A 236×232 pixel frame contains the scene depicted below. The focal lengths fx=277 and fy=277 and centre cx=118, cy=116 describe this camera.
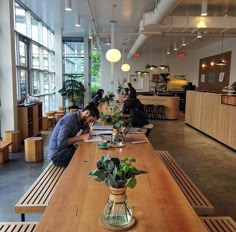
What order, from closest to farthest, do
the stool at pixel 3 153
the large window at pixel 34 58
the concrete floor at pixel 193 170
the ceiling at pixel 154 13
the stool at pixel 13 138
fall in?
the concrete floor at pixel 193 170 < the stool at pixel 3 153 < the stool at pixel 13 138 < the ceiling at pixel 154 13 < the large window at pixel 34 58

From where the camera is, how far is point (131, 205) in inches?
65.2

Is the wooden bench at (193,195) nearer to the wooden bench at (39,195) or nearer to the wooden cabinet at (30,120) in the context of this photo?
the wooden bench at (39,195)

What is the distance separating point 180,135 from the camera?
8.27 metres

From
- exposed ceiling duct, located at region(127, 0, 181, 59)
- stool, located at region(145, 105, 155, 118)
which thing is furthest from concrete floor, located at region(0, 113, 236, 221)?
stool, located at region(145, 105, 155, 118)

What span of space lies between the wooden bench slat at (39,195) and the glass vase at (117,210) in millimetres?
988

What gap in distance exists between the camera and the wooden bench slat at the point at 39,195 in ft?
7.44

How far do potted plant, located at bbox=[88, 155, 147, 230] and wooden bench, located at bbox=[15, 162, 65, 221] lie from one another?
3.29 ft

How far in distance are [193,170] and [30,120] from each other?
14.7ft

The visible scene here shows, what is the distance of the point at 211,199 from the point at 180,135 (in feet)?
15.0

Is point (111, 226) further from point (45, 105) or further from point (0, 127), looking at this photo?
point (45, 105)

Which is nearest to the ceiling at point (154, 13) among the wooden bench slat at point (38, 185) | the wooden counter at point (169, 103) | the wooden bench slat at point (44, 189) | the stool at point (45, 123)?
the wooden counter at point (169, 103)

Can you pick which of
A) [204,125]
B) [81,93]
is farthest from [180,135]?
[81,93]

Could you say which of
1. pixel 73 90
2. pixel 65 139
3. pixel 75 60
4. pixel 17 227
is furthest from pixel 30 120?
pixel 75 60

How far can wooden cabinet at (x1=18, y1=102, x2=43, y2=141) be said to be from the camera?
22.7 feet
